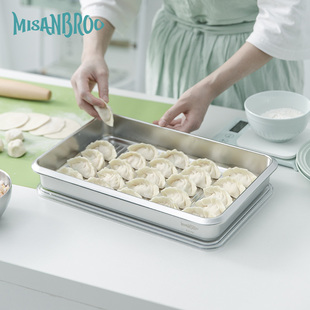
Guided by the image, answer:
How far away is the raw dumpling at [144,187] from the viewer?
1.18 meters

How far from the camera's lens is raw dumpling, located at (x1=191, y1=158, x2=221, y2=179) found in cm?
125

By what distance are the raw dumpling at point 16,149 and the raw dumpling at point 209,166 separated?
1.38 ft

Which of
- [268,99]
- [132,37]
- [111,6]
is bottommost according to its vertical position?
[132,37]

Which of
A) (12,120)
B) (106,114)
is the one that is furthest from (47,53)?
(106,114)

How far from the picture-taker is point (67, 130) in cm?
149

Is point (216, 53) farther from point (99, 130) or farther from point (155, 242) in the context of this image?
point (155, 242)

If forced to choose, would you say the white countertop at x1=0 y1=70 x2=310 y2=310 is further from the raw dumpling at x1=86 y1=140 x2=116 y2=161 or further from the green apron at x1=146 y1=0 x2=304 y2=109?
the green apron at x1=146 y1=0 x2=304 y2=109

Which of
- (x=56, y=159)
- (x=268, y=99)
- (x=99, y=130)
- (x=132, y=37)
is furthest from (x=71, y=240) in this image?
(x=132, y=37)

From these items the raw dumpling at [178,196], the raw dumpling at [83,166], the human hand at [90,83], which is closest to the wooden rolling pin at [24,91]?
the human hand at [90,83]

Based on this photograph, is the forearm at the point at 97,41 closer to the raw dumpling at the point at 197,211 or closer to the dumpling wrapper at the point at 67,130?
the dumpling wrapper at the point at 67,130

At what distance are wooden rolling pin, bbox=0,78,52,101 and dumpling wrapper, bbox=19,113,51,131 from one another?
3.1 inches

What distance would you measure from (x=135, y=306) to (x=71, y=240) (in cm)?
20

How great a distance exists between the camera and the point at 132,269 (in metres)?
1.01

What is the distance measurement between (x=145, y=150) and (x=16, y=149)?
313 mm
